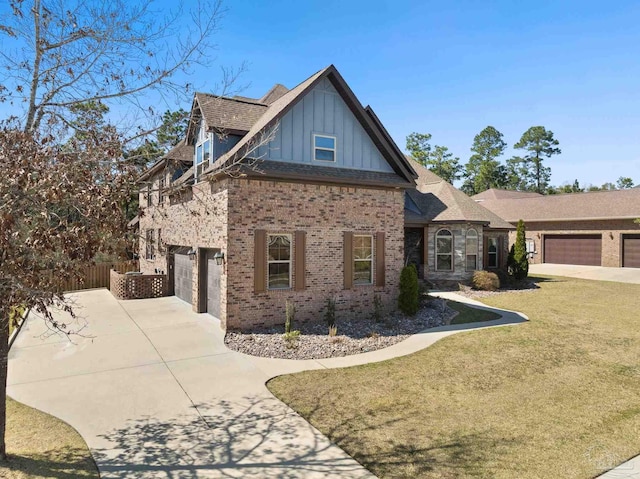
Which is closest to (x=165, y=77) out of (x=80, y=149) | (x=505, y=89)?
(x=80, y=149)

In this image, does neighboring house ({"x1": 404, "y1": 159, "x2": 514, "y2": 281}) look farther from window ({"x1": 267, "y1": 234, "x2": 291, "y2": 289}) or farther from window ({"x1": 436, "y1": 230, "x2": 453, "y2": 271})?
window ({"x1": 267, "y1": 234, "x2": 291, "y2": 289})

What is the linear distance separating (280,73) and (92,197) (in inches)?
268

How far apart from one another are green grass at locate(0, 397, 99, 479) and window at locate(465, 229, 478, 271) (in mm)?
18865

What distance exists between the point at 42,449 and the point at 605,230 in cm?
3506

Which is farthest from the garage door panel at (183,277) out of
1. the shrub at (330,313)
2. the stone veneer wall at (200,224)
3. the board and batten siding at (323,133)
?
the board and batten siding at (323,133)

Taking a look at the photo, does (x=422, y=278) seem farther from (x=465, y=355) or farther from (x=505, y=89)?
(x=465, y=355)

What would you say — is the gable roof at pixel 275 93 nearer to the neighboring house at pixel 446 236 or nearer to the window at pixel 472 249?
the neighboring house at pixel 446 236

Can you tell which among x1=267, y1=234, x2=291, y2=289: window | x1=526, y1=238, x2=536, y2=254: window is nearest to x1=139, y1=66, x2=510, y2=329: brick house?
x1=267, y1=234, x2=291, y2=289: window

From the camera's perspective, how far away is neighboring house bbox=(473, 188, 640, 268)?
28344 millimetres

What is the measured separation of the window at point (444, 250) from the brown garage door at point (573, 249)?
1730cm

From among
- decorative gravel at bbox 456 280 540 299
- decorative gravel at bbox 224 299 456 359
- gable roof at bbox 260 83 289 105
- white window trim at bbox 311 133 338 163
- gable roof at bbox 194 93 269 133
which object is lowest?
decorative gravel at bbox 224 299 456 359

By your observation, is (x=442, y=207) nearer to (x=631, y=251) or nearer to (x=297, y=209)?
(x=297, y=209)

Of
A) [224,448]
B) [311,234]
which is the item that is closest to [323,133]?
[311,234]

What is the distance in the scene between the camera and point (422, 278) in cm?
2067
